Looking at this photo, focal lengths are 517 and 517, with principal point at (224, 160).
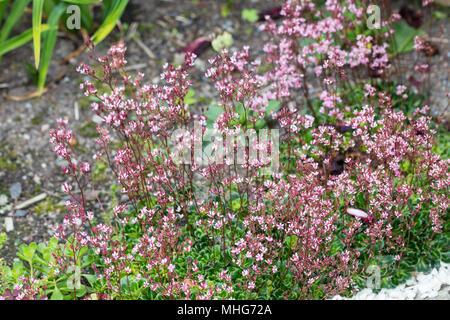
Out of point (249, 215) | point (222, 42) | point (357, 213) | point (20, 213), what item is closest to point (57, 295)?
point (20, 213)

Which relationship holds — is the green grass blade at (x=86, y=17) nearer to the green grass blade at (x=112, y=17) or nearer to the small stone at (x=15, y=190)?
the green grass blade at (x=112, y=17)

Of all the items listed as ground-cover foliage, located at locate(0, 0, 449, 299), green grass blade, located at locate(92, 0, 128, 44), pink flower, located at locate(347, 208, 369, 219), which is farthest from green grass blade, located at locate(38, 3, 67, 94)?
pink flower, located at locate(347, 208, 369, 219)

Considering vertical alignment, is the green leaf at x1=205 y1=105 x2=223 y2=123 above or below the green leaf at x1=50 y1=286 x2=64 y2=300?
above

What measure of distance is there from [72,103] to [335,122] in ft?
8.29

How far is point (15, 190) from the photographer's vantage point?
4391 mm

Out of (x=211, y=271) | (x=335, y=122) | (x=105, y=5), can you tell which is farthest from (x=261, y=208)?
(x=105, y=5)

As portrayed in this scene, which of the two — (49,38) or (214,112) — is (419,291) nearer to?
(214,112)

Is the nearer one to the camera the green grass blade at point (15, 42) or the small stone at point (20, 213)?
the small stone at point (20, 213)

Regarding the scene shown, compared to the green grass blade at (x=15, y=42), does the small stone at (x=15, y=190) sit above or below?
below

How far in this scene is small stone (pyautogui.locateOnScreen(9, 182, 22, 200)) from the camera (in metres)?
4.36

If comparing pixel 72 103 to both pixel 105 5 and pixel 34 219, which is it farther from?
pixel 34 219

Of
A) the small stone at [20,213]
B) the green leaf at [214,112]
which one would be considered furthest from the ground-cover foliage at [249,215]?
the small stone at [20,213]

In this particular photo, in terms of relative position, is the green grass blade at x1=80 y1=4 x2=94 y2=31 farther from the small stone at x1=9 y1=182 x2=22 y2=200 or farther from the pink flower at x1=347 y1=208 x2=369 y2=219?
the pink flower at x1=347 y1=208 x2=369 y2=219

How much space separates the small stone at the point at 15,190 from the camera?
4.36 meters
